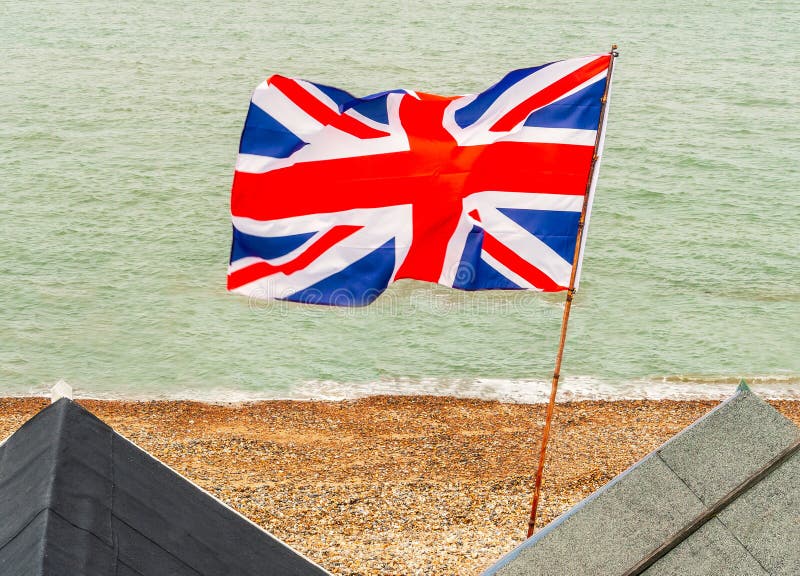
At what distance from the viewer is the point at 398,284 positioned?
2334cm

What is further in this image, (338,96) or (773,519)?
(338,96)

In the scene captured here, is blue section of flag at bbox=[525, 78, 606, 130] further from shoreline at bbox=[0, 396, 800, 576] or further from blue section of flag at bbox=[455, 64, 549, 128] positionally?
shoreline at bbox=[0, 396, 800, 576]

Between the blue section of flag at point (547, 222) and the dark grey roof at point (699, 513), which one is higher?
the blue section of flag at point (547, 222)

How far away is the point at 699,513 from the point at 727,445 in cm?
Answer: 64

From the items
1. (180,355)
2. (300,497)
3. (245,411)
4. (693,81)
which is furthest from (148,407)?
(693,81)

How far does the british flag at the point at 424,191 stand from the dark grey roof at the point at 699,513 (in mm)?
2682

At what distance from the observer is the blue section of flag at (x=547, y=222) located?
9.08 m

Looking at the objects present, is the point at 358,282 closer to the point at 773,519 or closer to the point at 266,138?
the point at 266,138

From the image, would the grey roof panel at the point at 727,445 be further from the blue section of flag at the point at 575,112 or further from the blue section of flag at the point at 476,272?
the blue section of flag at the point at 575,112

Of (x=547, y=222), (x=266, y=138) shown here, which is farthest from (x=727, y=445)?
(x=266, y=138)

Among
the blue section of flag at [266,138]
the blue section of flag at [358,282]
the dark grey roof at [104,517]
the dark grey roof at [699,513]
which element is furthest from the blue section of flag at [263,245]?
the dark grey roof at [699,513]

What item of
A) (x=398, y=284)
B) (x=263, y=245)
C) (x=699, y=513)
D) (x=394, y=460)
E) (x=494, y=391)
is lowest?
(x=494, y=391)

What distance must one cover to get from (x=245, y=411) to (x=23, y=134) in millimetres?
21424

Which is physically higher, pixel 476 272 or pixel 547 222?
pixel 547 222
